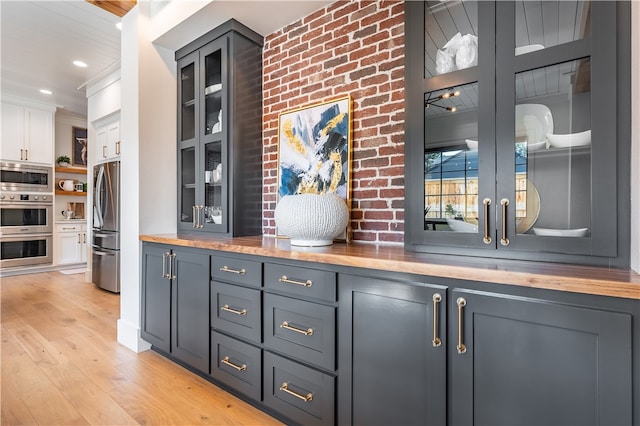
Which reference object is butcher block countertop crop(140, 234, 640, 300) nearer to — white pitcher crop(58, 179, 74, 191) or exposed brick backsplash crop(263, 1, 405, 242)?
exposed brick backsplash crop(263, 1, 405, 242)

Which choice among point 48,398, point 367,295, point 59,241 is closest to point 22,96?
point 59,241

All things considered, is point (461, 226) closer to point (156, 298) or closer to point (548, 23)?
point (548, 23)

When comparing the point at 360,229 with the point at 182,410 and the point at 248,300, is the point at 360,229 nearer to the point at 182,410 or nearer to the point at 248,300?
the point at 248,300

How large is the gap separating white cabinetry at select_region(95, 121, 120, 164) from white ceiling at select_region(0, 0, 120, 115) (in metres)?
0.70

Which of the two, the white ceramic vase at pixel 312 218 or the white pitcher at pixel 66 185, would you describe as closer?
the white ceramic vase at pixel 312 218

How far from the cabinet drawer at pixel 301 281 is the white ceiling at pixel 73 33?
1796mm

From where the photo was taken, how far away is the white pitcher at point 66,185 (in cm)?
587

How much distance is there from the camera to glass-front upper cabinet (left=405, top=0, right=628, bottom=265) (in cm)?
111

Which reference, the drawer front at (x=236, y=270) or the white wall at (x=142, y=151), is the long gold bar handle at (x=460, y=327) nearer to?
the drawer front at (x=236, y=270)

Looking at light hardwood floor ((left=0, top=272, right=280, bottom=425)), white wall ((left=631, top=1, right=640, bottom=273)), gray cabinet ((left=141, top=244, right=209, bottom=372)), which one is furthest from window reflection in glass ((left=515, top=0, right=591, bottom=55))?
light hardwood floor ((left=0, top=272, right=280, bottom=425))

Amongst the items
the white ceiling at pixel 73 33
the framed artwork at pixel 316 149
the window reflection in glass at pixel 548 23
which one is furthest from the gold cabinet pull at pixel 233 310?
the white ceiling at pixel 73 33

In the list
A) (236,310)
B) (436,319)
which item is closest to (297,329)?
(236,310)

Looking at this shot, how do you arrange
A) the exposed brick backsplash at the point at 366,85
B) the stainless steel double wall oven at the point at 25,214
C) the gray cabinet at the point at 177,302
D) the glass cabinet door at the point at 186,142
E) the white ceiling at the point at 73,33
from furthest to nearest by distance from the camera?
1. the stainless steel double wall oven at the point at 25,214
2. the glass cabinet door at the point at 186,142
3. the white ceiling at the point at 73,33
4. the gray cabinet at the point at 177,302
5. the exposed brick backsplash at the point at 366,85

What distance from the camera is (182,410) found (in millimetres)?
1826
